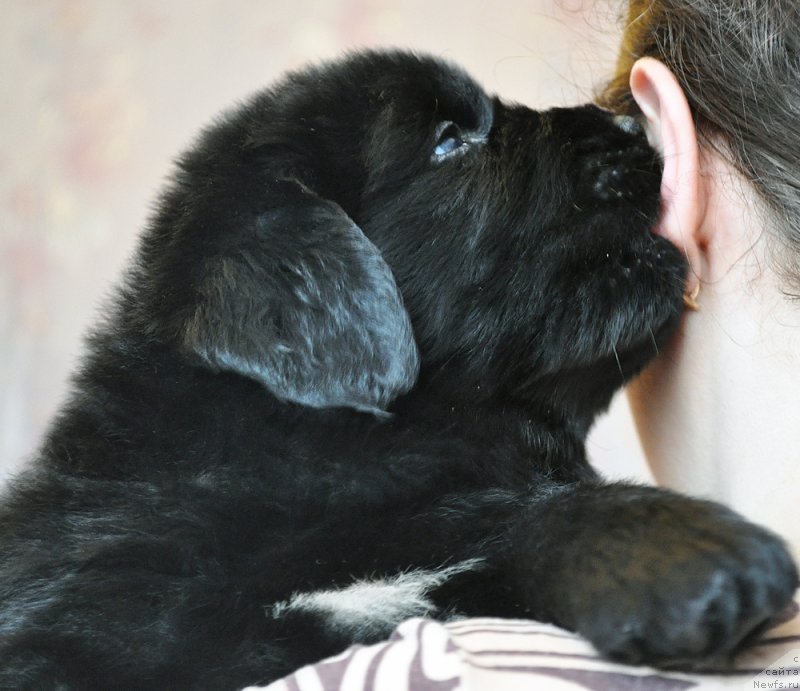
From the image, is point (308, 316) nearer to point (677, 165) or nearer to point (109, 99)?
point (677, 165)

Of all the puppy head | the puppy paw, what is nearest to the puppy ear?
the puppy head

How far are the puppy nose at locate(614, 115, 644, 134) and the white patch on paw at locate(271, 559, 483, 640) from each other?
0.85m

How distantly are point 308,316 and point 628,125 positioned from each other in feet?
2.28

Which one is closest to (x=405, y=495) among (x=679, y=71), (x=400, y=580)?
(x=400, y=580)

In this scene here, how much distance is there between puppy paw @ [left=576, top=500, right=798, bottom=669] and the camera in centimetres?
92

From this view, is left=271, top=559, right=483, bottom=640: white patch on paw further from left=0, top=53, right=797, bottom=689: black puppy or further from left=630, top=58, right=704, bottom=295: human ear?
left=630, top=58, right=704, bottom=295: human ear

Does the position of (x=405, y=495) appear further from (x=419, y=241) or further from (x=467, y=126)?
(x=467, y=126)

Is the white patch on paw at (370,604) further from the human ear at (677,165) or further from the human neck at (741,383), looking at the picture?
the human ear at (677,165)

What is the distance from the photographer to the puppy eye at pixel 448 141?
155 centimetres

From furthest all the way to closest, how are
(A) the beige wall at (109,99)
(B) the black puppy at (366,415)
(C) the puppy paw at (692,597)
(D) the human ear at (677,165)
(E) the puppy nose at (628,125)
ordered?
(A) the beige wall at (109,99) → (E) the puppy nose at (628,125) → (D) the human ear at (677,165) → (B) the black puppy at (366,415) → (C) the puppy paw at (692,597)

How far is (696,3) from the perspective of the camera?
4.98 ft

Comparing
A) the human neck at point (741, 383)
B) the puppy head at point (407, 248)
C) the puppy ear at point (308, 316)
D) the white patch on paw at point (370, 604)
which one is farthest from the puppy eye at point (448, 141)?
the white patch on paw at point (370, 604)

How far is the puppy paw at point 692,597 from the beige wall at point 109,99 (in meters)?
2.49

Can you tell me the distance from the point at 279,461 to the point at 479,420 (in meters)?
0.33
